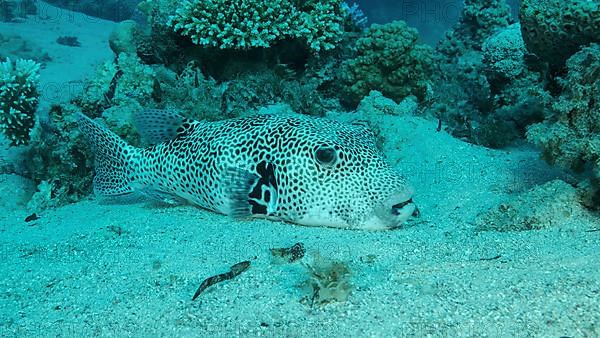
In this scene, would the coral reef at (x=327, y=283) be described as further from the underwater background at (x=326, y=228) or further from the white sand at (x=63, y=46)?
the white sand at (x=63, y=46)

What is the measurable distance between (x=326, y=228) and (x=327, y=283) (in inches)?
52.7

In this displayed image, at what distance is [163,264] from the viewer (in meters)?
3.69

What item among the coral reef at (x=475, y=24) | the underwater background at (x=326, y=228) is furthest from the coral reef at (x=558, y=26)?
the coral reef at (x=475, y=24)

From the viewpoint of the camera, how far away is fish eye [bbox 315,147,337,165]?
4.18 m

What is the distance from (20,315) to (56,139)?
445 centimetres

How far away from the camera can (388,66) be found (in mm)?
8445

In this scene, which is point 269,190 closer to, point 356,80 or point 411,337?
point 411,337

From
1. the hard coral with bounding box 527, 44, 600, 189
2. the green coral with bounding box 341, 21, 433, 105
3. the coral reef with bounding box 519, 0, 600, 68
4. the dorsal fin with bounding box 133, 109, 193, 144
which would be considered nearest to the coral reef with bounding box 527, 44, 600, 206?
the hard coral with bounding box 527, 44, 600, 189

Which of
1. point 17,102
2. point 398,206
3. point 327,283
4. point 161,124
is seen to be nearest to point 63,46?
point 17,102

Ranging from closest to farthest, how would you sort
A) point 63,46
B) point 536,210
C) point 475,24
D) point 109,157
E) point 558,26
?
point 536,210, point 558,26, point 109,157, point 475,24, point 63,46

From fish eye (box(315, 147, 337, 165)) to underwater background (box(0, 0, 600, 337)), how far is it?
653 millimetres

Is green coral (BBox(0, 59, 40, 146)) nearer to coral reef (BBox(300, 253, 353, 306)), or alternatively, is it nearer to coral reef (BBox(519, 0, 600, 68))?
coral reef (BBox(300, 253, 353, 306))

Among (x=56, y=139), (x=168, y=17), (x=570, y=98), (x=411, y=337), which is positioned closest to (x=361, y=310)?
(x=411, y=337)

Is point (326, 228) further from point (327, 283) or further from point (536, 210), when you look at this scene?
point (536, 210)
